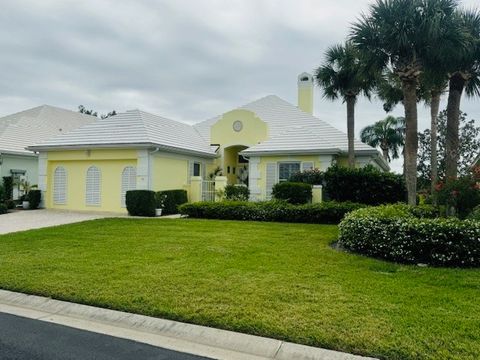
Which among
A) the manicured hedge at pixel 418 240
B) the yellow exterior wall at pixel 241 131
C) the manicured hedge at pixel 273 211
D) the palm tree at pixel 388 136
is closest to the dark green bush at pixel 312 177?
the manicured hedge at pixel 273 211

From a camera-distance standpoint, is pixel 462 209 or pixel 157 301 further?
pixel 462 209

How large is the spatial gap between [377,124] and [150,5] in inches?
1342

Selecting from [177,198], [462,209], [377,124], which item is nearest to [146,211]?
[177,198]

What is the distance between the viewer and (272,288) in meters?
6.16

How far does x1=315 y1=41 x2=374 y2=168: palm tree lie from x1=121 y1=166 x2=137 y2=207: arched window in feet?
33.8

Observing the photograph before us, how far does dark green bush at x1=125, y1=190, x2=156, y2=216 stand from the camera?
18.0 m

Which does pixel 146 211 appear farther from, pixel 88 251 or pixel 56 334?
pixel 56 334

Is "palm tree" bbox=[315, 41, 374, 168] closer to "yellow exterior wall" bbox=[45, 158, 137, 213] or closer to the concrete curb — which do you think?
"yellow exterior wall" bbox=[45, 158, 137, 213]

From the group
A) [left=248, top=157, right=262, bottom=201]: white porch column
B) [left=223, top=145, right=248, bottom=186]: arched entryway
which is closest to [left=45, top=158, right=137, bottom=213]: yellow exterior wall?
[left=248, top=157, right=262, bottom=201]: white porch column

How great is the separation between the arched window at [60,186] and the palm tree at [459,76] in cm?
1738

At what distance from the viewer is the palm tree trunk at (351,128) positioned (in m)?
19.5

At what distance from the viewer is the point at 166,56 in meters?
17.8

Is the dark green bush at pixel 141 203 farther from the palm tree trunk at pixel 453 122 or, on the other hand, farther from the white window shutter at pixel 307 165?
the palm tree trunk at pixel 453 122

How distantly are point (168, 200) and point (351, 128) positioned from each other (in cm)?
957
